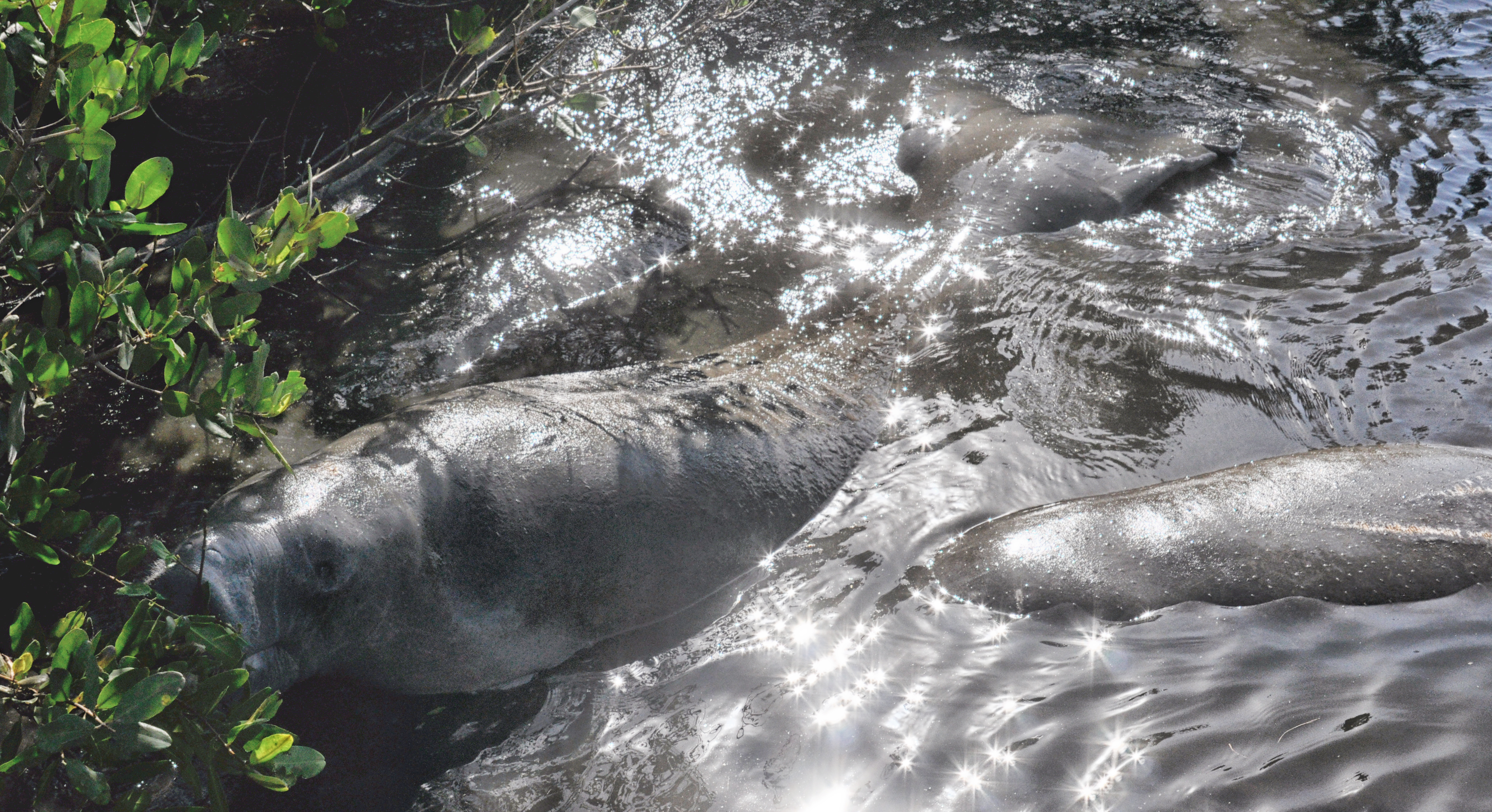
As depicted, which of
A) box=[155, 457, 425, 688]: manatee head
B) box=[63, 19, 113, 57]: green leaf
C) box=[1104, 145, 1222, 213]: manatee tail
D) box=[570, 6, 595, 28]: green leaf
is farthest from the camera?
box=[1104, 145, 1222, 213]: manatee tail

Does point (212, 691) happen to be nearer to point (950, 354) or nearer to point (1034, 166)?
point (950, 354)

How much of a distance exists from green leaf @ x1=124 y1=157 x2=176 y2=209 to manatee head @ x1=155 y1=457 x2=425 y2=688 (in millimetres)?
1200

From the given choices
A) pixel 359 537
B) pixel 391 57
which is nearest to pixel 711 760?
pixel 359 537

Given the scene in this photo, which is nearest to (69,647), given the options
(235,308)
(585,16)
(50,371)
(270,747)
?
(270,747)

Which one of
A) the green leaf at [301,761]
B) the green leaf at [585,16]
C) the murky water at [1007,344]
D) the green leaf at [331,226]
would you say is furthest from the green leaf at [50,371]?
the green leaf at [585,16]

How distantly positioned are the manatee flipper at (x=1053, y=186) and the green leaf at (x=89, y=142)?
4.79 metres

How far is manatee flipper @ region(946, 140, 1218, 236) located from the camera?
615 centimetres

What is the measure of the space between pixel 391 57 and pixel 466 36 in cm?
286

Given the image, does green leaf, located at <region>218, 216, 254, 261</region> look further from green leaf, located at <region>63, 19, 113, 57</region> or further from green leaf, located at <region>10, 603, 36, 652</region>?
green leaf, located at <region>10, 603, 36, 652</region>

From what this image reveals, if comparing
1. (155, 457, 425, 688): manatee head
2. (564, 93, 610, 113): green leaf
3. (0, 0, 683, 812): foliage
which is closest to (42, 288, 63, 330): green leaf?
(0, 0, 683, 812): foliage

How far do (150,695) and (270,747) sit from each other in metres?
0.37

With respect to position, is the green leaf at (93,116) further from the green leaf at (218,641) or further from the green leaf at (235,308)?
the green leaf at (218,641)

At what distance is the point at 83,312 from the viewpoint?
2.36 metres

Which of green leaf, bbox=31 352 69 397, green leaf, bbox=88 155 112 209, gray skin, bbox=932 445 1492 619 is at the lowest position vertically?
gray skin, bbox=932 445 1492 619
